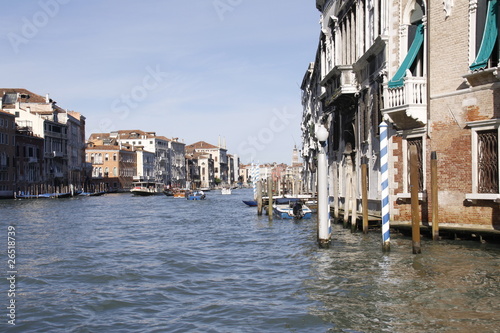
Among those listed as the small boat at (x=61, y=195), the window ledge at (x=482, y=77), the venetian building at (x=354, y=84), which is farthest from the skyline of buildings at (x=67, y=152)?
the window ledge at (x=482, y=77)

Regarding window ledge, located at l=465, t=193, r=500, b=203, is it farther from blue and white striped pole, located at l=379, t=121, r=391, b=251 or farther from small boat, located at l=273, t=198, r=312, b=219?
small boat, located at l=273, t=198, r=312, b=219

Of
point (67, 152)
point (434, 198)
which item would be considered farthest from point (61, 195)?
point (434, 198)

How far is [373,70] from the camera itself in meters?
17.3

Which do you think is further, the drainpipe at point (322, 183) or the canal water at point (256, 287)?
the drainpipe at point (322, 183)

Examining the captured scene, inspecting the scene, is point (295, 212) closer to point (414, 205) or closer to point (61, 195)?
point (414, 205)

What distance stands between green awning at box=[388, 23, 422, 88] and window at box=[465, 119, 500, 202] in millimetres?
2131

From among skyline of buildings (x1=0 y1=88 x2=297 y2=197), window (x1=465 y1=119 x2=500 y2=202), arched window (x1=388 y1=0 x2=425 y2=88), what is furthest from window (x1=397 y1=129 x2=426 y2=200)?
skyline of buildings (x1=0 y1=88 x2=297 y2=197)

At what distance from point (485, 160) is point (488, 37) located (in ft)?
8.06

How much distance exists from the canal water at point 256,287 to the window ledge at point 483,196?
924 mm

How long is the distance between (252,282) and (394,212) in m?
6.01

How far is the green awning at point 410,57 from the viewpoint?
558 inches

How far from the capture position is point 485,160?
12.5 m

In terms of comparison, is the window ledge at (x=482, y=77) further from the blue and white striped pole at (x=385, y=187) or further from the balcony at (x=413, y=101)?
the blue and white striped pole at (x=385, y=187)

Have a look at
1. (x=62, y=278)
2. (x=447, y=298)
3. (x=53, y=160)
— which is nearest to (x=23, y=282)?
(x=62, y=278)
